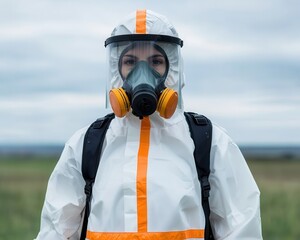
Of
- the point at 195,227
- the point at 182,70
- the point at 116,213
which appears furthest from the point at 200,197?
the point at 182,70

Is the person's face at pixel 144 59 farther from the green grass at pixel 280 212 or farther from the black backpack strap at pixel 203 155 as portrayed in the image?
the green grass at pixel 280 212

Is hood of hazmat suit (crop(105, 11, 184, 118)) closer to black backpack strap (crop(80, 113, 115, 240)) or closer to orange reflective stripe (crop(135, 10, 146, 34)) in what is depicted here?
orange reflective stripe (crop(135, 10, 146, 34))

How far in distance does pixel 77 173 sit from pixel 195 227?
0.80m

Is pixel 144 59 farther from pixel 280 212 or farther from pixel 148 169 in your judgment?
pixel 280 212

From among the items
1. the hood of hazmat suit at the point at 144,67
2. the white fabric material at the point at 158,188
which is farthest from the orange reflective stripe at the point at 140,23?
the white fabric material at the point at 158,188

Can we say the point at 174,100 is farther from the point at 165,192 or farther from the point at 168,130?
the point at 165,192

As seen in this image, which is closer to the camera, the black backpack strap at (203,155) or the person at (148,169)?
the person at (148,169)

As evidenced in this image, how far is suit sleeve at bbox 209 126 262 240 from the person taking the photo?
4.80m

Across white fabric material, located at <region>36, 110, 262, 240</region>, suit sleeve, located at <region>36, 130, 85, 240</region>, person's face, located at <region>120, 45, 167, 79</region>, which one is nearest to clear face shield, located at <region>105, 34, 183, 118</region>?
person's face, located at <region>120, 45, 167, 79</region>

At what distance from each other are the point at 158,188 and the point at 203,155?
35 cm

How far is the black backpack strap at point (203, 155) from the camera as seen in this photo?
4.78 m

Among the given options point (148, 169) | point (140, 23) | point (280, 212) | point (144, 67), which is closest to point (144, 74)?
point (144, 67)

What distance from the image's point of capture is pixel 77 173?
498 cm

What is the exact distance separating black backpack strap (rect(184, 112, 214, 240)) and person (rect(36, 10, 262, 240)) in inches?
1.4
